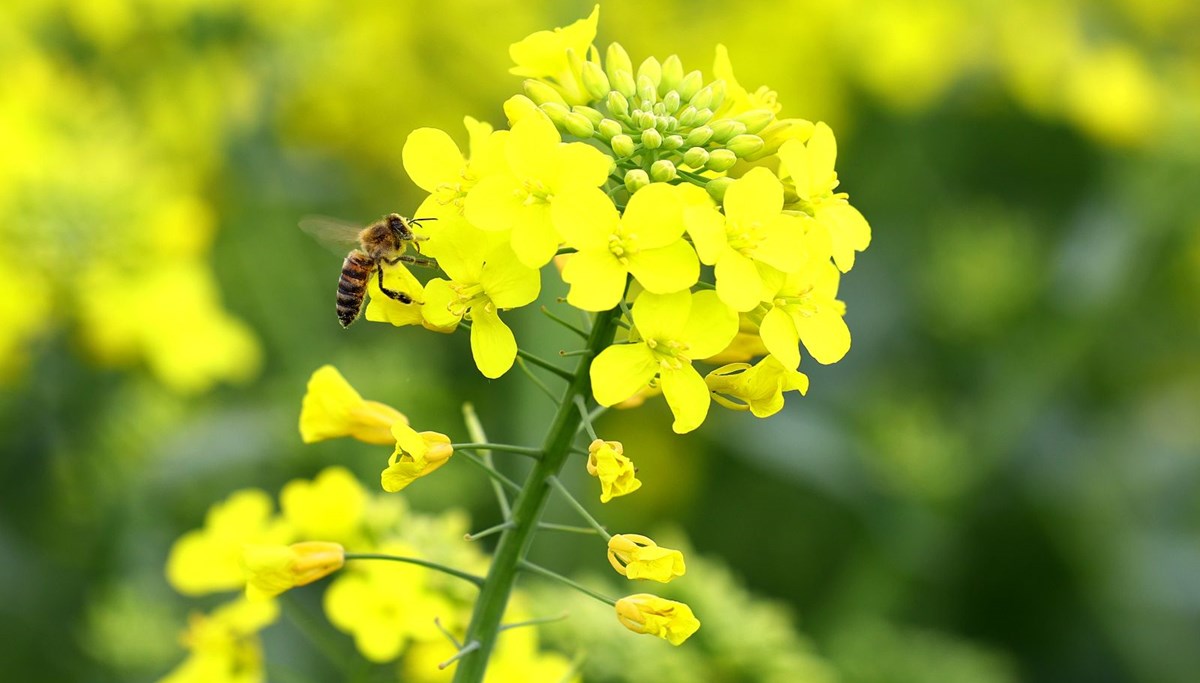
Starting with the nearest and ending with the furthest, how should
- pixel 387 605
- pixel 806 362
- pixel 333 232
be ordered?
1. pixel 387 605
2. pixel 333 232
3. pixel 806 362

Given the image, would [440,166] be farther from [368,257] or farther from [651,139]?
[368,257]

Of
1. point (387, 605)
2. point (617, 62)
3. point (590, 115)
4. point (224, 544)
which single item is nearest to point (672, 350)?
point (590, 115)

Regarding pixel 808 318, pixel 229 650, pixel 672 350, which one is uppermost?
pixel 808 318

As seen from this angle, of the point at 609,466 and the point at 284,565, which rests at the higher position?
the point at 609,466

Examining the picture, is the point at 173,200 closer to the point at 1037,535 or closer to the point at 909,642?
the point at 909,642

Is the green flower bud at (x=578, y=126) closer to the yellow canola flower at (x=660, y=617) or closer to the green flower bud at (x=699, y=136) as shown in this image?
the green flower bud at (x=699, y=136)

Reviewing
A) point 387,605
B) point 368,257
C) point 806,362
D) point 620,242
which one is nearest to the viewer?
point 620,242

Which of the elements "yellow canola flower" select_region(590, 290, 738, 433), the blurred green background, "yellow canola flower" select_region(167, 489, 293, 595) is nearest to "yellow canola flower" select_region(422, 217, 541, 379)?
"yellow canola flower" select_region(590, 290, 738, 433)

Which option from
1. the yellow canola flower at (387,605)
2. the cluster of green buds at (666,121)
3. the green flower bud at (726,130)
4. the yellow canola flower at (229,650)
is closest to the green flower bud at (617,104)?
the cluster of green buds at (666,121)

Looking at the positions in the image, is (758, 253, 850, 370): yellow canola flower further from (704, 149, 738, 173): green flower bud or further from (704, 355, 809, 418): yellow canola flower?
(704, 149, 738, 173): green flower bud
